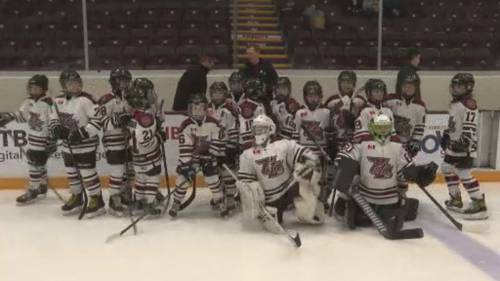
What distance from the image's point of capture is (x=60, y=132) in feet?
14.3

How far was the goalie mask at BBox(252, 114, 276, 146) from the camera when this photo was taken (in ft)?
13.7

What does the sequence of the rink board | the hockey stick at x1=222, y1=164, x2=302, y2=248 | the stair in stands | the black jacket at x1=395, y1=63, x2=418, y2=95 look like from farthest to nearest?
1. the stair in stands
2. the rink board
3. the black jacket at x1=395, y1=63, x2=418, y2=95
4. the hockey stick at x1=222, y1=164, x2=302, y2=248

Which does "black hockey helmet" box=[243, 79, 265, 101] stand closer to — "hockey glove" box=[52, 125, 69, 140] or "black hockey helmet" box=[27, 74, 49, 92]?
"hockey glove" box=[52, 125, 69, 140]

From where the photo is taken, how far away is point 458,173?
4.61 metres

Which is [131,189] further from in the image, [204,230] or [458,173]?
[458,173]

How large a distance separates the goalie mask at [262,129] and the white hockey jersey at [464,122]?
134cm

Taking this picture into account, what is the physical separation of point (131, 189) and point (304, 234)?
150cm

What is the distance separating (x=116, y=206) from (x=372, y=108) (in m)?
2.05

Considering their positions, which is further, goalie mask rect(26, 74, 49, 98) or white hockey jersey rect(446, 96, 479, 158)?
goalie mask rect(26, 74, 49, 98)

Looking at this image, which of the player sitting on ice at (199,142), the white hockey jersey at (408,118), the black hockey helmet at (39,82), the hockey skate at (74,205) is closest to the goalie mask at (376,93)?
the white hockey jersey at (408,118)

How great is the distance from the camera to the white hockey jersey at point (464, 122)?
4.38 metres

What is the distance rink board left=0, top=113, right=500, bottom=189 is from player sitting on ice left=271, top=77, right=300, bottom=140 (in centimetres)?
106

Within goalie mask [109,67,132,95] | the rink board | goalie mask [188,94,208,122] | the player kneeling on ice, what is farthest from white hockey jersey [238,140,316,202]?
the rink board

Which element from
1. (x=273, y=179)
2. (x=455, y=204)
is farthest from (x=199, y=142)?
(x=455, y=204)
